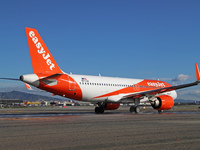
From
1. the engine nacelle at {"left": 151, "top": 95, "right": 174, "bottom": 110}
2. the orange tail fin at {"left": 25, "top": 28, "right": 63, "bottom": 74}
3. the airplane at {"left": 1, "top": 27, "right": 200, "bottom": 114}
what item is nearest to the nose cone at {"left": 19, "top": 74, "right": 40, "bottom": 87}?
the airplane at {"left": 1, "top": 27, "right": 200, "bottom": 114}

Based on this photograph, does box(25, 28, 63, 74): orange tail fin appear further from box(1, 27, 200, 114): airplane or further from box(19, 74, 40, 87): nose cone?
box(19, 74, 40, 87): nose cone

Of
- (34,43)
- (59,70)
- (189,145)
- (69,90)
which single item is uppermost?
(34,43)

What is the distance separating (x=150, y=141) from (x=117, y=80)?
2372 centimetres

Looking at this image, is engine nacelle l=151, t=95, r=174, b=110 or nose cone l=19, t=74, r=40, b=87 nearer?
nose cone l=19, t=74, r=40, b=87

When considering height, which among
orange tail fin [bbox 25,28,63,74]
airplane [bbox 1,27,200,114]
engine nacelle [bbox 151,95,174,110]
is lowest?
engine nacelle [bbox 151,95,174,110]

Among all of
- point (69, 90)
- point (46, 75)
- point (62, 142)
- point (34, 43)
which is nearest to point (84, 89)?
point (69, 90)

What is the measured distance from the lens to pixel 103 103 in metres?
32.8

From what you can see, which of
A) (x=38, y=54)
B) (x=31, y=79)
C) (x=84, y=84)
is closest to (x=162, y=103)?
(x=84, y=84)

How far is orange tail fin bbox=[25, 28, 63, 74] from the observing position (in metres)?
25.8

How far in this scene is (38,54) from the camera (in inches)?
1025

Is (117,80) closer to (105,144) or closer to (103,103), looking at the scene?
(103,103)

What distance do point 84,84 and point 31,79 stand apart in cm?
590

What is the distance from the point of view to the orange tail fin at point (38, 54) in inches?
1017

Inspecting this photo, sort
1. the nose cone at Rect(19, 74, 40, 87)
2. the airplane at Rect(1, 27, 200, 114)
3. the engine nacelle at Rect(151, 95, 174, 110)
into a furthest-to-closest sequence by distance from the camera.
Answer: the engine nacelle at Rect(151, 95, 174, 110) → the airplane at Rect(1, 27, 200, 114) → the nose cone at Rect(19, 74, 40, 87)
